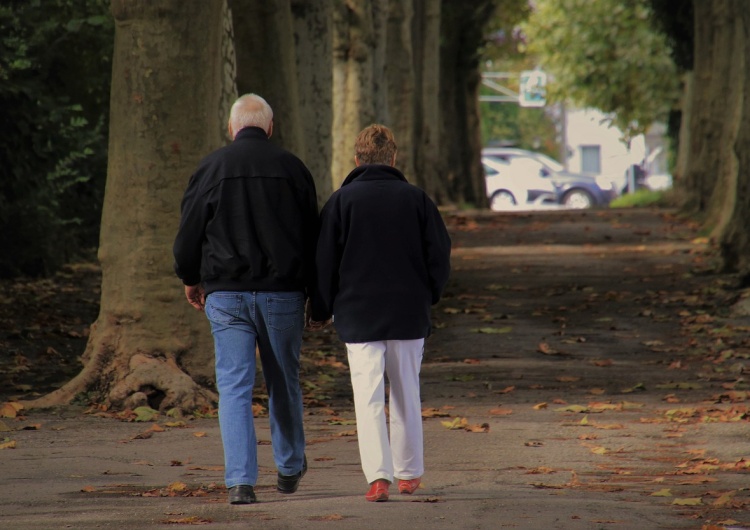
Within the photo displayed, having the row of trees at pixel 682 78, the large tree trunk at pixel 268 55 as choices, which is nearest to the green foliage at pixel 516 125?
the row of trees at pixel 682 78

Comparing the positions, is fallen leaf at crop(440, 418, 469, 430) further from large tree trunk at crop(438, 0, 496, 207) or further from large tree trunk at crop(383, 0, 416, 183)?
large tree trunk at crop(438, 0, 496, 207)

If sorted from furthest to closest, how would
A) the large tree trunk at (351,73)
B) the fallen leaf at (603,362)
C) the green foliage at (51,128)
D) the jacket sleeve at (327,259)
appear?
the large tree trunk at (351,73), the green foliage at (51,128), the fallen leaf at (603,362), the jacket sleeve at (327,259)

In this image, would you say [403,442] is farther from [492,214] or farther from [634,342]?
[492,214]

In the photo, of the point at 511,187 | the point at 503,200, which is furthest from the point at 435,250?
the point at 503,200

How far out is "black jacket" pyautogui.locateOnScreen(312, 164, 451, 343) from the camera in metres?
7.03

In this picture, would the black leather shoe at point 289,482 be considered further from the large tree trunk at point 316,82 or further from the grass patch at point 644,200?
the grass patch at point 644,200

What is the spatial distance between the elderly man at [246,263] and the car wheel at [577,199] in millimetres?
51586

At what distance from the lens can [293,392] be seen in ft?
23.5

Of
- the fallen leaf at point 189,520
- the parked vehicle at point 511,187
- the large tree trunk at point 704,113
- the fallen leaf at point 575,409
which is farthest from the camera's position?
the parked vehicle at point 511,187

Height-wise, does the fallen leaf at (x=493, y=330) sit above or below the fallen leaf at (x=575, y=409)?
below

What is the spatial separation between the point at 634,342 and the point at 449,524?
835 cm

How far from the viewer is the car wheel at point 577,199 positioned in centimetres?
5819

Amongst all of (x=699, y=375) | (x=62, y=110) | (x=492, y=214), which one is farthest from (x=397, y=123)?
(x=699, y=375)

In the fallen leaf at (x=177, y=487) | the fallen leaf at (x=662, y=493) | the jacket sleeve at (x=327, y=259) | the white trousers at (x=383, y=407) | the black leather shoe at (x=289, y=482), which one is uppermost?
the jacket sleeve at (x=327, y=259)
